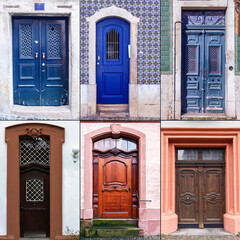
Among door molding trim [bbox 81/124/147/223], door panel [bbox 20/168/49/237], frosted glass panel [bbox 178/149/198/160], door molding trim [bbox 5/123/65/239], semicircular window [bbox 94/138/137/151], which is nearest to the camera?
door molding trim [bbox 5/123/65/239]

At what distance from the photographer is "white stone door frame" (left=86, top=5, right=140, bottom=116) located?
37.1 ft

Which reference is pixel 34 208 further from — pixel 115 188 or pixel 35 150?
pixel 115 188

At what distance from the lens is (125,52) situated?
37.5 feet

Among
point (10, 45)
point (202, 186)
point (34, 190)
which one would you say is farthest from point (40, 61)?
point (202, 186)

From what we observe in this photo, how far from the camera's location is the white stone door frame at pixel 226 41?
11352 mm

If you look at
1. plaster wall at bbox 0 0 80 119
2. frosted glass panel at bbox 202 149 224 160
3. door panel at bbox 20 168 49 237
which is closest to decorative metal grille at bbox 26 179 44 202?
door panel at bbox 20 168 49 237

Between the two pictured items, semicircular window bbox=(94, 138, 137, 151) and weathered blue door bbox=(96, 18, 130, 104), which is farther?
semicircular window bbox=(94, 138, 137, 151)

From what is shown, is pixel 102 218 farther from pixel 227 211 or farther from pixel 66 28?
pixel 66 28

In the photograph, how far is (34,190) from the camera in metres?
11.6

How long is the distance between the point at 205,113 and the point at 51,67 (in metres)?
4.37

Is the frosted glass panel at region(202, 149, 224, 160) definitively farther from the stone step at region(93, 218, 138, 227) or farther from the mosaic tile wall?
the stone step at region(93, 218, 138, 227)

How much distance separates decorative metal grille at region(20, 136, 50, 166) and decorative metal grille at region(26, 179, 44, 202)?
53 centimetres

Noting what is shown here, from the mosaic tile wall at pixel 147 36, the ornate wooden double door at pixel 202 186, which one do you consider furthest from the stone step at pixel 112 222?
the mosaic tile wall at pixel 147 36

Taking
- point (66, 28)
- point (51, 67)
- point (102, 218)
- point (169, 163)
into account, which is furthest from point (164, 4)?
point (102, 218)
